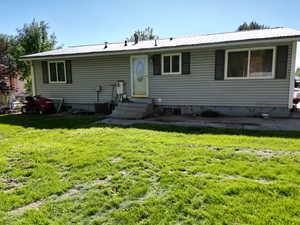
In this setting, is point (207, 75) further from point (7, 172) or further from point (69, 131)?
point (7, 172)

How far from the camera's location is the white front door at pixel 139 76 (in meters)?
8.99

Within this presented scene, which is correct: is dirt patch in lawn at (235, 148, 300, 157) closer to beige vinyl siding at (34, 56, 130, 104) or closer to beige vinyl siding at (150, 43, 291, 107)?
beige vinyl siding at (150, 43, 291, 107)

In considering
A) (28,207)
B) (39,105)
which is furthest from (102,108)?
(28,207)

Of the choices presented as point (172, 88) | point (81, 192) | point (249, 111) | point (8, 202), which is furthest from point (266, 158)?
point (172, 88)

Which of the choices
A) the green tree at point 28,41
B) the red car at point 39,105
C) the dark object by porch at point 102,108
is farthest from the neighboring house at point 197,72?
the green tree at point 28,41

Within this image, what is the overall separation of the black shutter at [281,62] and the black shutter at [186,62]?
2.95 m

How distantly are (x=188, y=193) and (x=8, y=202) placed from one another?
200 centimetres

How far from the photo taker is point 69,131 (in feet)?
19.3

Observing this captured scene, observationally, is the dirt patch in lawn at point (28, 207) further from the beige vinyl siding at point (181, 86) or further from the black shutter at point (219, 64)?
the black shutter at point (219, 64)

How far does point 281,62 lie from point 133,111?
5.31 meters

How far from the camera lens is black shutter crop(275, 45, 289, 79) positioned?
22.9ft

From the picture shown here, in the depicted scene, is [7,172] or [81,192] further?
[7,172]

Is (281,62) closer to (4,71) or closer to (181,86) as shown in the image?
(181,86)

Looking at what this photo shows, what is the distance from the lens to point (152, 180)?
280cm
